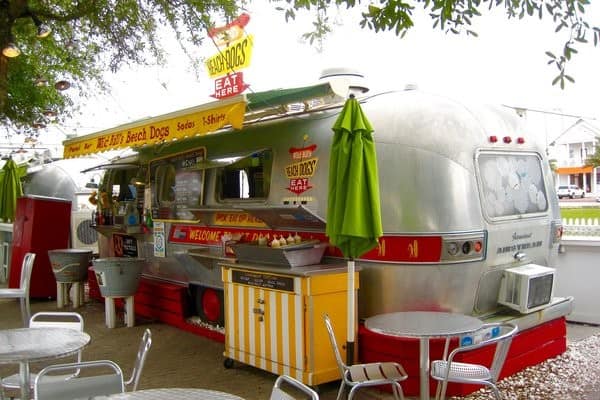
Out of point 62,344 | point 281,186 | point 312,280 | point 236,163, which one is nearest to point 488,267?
point 312,280

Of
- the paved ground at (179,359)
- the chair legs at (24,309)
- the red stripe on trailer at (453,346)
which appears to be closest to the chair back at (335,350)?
the red stripe on trailer at (453,346)

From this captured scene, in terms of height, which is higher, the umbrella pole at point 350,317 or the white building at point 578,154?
the white building at point 578,154

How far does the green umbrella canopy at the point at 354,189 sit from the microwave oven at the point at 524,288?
5.28 feet

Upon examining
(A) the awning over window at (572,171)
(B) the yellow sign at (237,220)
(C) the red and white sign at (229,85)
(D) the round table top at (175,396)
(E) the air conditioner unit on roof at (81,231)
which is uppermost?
(A) the awning over window at (572,171)

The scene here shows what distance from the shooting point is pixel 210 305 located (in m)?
7.16

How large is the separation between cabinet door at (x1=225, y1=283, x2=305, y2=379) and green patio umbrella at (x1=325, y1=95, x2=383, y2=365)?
66 centimetres

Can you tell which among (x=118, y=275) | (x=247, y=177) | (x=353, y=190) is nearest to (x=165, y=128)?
(x=247, y=177)

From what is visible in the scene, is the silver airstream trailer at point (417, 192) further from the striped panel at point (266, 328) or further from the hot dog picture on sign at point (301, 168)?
the striped panel at point (266, 328)

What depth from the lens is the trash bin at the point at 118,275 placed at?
7570mm

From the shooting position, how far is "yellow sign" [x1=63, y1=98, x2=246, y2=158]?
17.7 feet

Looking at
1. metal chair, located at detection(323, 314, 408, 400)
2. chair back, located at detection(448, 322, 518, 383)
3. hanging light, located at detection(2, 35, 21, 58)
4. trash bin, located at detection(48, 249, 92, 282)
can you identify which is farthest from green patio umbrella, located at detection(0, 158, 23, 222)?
chair back, located at detection(448, 322, 518, 383)

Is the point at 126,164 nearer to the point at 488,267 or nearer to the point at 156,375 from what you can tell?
the point at 156,375

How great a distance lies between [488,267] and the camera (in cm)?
526

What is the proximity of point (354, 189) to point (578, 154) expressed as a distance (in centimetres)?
4199
